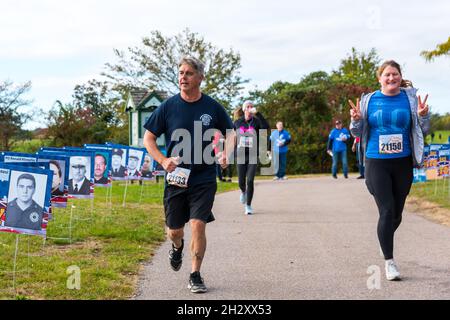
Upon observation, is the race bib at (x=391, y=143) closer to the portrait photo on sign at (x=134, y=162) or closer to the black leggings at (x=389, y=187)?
the black leggings at (x=389, y=187)

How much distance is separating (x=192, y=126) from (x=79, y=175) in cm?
445

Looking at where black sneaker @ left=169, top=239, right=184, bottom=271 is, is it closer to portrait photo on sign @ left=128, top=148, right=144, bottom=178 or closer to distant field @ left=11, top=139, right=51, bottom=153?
portrait photo on sign @ left=128, top=148, right=144, bottom=178

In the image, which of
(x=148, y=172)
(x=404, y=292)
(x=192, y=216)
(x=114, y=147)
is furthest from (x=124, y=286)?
(x=148, y=172)

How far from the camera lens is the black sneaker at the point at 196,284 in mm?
6492

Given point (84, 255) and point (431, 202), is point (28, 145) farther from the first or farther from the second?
point (84, 255)

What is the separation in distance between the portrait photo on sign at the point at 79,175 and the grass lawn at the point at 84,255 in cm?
54

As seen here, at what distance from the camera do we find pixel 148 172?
1562 centimetres

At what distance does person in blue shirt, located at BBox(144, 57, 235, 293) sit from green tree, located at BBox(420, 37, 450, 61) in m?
23.9

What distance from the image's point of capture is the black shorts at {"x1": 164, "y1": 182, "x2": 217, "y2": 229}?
6.69 m

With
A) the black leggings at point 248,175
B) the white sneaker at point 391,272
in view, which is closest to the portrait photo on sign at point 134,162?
the black leggings at point 248,175

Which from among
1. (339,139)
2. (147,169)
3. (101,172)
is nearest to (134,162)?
(147,169)

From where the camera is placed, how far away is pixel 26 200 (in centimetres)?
735
